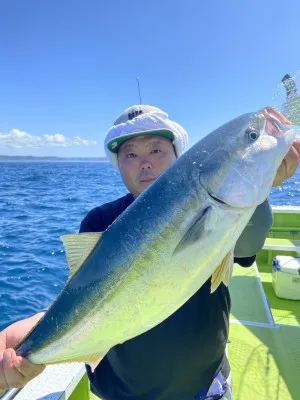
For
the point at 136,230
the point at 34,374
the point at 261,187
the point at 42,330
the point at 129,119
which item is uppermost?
the point at 129,119

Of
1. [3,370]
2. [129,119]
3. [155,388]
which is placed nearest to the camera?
[3,370]

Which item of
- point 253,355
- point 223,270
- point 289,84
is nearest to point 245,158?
point 223,270

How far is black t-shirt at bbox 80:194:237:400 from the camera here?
2.18 meters

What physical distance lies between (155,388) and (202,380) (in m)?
0.32

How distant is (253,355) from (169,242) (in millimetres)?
3162

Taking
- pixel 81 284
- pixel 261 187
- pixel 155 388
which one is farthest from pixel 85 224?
pixel 261 187

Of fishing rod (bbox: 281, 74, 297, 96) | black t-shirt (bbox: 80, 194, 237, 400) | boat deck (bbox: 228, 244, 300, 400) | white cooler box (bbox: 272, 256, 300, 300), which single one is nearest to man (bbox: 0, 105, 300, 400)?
black t-shirt (bbox: 80, 194, 237, 400)

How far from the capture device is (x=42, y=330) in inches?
73.9

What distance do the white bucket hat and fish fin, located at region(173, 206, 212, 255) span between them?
3.59ft

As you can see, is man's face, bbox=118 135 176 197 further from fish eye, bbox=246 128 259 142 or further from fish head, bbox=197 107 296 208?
fish eye, bbox=246 128 259 142

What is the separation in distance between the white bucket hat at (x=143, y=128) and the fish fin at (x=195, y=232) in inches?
43.0

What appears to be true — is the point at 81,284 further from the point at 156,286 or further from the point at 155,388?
the point at 155,388

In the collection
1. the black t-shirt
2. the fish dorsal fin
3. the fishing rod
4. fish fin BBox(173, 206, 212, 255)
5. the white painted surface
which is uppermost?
→ the fishing rod

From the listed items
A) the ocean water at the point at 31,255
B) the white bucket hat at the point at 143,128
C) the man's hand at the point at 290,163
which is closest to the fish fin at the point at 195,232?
the man's hand at the point at 290,163
